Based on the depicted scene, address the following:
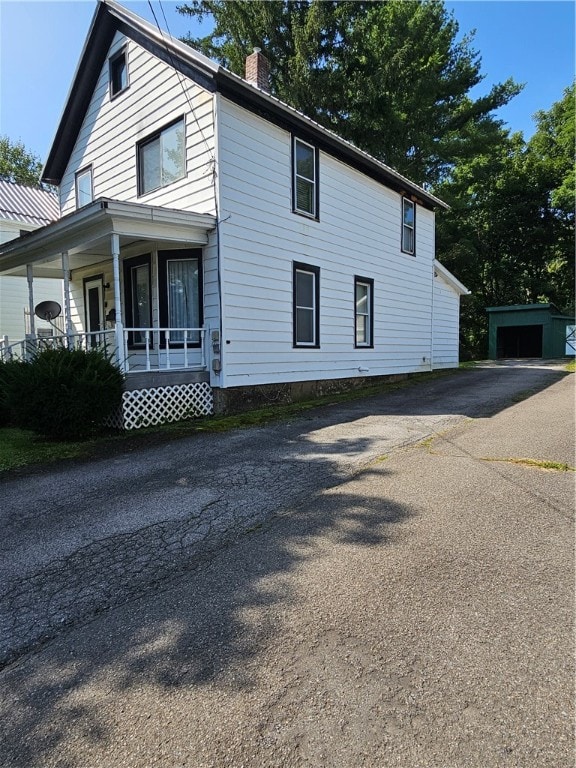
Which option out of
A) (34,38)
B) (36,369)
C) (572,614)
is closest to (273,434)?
(36,369)

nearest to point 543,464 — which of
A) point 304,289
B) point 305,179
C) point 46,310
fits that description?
point 304,289

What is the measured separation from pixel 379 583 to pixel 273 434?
4419 mm

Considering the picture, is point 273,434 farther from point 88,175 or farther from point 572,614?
point 88,175

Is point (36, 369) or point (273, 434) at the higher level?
point (36, 369)

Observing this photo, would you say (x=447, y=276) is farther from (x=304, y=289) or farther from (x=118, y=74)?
(x=118, y=74)

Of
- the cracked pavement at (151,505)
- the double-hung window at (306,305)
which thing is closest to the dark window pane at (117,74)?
the double-hung window at (306,305)

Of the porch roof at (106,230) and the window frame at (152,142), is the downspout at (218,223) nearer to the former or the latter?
the porch roof at (106,230)

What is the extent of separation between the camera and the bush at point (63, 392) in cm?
685

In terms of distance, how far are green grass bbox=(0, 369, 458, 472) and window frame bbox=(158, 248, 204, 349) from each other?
185 centimetres

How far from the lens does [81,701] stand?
2.05 meters

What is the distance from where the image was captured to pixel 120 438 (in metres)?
7.36

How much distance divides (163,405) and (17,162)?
36.5 m

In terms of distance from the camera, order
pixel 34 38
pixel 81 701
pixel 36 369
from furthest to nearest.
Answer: pixel 34 38, pixel 36 369, pixel 81 701

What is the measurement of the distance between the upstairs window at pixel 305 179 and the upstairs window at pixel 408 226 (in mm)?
4704
